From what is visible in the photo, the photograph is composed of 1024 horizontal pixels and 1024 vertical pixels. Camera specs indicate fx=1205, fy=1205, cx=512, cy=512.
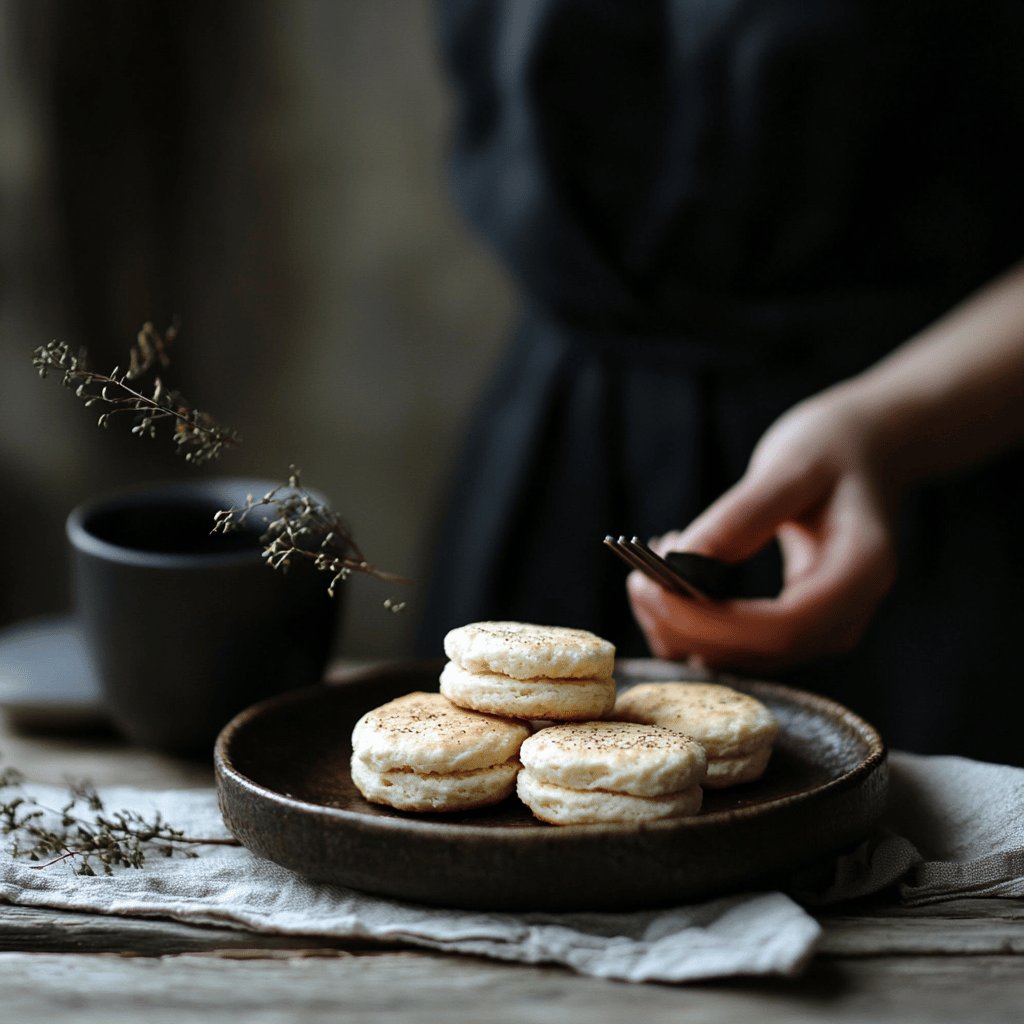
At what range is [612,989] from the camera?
0.69 metres

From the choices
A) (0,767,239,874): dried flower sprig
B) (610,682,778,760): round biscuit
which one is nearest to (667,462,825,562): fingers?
(610,682,778,760): round biscuit

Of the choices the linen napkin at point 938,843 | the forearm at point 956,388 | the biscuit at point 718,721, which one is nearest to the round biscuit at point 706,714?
the biscuit at point 718,721

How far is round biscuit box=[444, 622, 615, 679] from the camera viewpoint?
847 millimetres

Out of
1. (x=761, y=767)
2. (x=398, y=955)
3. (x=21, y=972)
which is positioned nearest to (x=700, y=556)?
(x=761, y=767)

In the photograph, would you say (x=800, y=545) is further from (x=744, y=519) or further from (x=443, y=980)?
(x=443, y=980)

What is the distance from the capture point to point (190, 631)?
41.3 inches

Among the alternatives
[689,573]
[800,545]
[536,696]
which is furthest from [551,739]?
[800,545]

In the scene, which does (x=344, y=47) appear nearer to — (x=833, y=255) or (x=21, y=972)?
(x=833, y=255)

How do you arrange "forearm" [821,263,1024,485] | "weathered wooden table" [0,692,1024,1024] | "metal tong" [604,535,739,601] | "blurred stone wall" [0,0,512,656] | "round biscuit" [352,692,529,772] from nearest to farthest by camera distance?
1. "weathered wooden table" [0,692,1024,1024]
2. "round biscuit" [352,692,529,772]
3. "metal tong" [604,535,739,601]
4. "forearm" [821,263,1024,485]
5. "blurred stone wall" [0,0,512,656]

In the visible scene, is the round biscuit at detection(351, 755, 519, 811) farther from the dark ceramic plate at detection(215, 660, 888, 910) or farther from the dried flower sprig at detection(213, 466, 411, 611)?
the dried flower sprig at detection(213, 466, 411, 611)

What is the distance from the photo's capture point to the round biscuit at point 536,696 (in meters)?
0.86

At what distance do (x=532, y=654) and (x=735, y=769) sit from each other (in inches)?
6.7

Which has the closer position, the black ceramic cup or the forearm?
the black ceramic cup

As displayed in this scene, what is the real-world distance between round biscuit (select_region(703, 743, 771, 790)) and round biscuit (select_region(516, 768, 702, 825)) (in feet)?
0.23
